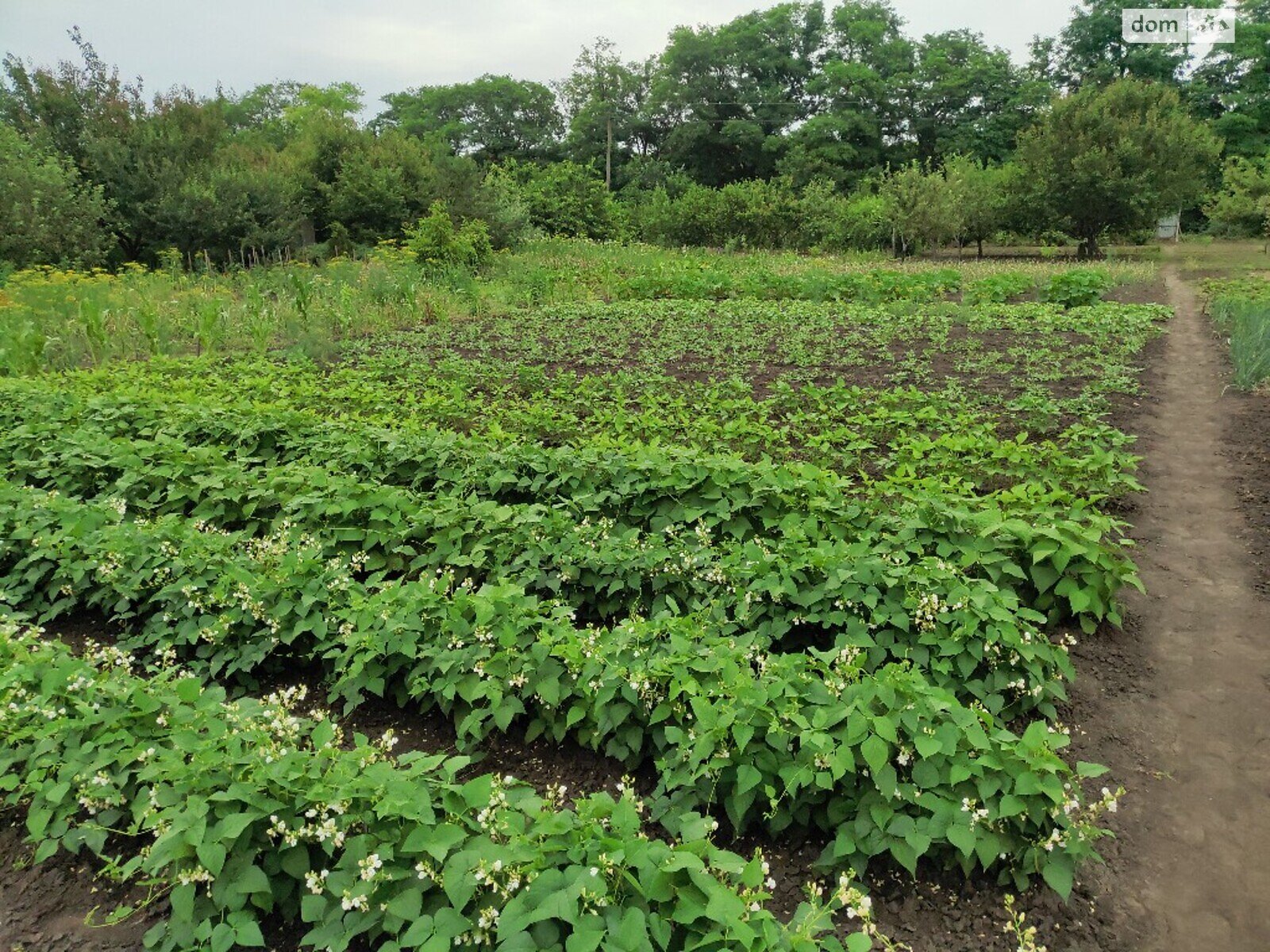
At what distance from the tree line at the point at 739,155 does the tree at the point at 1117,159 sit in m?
0.07

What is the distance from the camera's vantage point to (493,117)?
56.6 meters

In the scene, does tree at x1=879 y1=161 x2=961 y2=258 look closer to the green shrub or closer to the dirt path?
the green shrub

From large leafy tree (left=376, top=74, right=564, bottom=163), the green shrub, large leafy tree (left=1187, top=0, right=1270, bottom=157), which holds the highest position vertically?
large leafy tree (left=376, top=74, right=564, bottom=163)

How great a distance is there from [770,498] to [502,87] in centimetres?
6002

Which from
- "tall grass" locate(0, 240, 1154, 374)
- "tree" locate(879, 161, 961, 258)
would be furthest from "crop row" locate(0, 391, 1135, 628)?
"tree" locate(879, 161, 961, 258)

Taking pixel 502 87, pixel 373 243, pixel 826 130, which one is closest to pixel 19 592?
pixel 373 243

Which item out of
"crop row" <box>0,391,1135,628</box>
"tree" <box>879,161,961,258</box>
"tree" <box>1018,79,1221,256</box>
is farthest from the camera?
"tree" <box>1018,79,1221,256</box>

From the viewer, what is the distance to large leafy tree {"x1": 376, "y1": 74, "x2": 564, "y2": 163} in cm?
5494

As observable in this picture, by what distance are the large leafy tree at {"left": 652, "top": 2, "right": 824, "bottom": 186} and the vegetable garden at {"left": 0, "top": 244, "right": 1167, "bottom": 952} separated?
4562 cm

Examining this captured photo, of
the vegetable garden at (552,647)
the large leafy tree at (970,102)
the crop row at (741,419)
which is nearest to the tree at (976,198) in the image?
the large leafy tree at (970,102)

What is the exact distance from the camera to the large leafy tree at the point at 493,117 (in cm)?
5494

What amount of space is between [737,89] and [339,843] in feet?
182

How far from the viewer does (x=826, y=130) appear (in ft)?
141

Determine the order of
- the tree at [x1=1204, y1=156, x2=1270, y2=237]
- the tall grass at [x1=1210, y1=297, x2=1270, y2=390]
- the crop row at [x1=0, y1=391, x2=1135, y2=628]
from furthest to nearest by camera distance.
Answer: the tree at [x1=1204, y1=156, x2=1270, y2=237]
the tall grass at [x1=1210, y1=297, x2=1270, y2=390]
the crop row at [x1=0, y1=391, x2=1135, y2=628]
